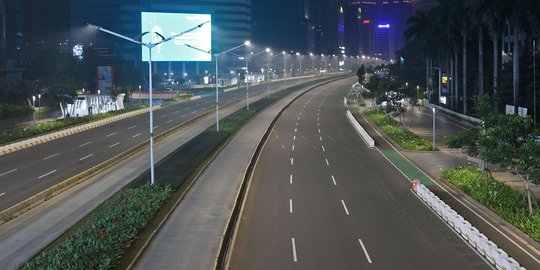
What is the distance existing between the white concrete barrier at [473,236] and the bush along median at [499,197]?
2.80 m

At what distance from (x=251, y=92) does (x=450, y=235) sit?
117 meters

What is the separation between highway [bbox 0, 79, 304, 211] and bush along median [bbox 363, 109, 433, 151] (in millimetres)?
25928

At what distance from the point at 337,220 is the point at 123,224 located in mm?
10801

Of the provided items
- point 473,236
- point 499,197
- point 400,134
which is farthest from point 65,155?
point 473,236

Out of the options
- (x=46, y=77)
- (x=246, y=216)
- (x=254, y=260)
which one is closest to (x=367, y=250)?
(x=254, y=260)

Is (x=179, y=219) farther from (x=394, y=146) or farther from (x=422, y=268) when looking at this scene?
(x=394, y=146)

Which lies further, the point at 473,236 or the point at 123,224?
the point at 123,224

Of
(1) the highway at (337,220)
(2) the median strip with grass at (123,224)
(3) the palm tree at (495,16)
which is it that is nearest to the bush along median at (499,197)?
(1) the highway at (337,220)

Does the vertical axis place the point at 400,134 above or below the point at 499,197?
above

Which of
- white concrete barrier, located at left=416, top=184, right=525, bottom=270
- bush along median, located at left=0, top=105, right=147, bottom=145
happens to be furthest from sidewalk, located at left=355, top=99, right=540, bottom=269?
bush along median, located at left=0, top=105, right=147, bottom=145

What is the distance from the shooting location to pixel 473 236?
2692 centimetres

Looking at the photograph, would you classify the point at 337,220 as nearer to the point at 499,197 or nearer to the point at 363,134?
the point at 499,197

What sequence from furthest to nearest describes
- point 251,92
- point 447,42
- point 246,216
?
point 251,92 < point 447,42 < point 246,216

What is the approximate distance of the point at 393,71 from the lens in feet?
531
